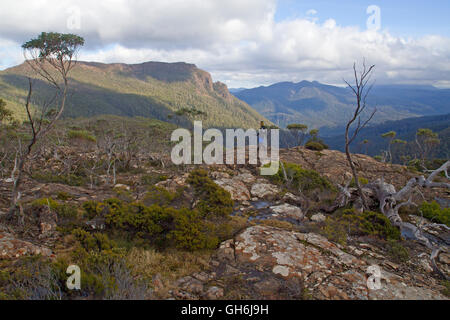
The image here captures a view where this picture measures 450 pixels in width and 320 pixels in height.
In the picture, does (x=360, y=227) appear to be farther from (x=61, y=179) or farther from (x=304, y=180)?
(x=61, y=179)

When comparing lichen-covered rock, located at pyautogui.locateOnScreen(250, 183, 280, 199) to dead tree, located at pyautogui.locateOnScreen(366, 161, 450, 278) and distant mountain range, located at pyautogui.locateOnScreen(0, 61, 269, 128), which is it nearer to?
dead tree, located at pyautogui.locateOnScreen(366, 161, 450, 278)

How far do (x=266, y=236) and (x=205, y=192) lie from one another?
156 inches

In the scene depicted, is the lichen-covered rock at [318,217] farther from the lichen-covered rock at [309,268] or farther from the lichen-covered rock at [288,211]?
the lichen-covered rock at [309,268]

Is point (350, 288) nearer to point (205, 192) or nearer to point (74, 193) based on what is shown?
point (205, 192)

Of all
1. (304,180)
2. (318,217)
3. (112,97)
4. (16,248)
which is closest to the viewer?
(16,248)

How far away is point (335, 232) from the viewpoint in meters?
7.27

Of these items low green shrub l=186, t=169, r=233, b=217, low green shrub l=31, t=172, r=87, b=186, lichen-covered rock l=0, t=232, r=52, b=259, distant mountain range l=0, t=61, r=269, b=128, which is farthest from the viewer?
distant mountain range l=0, t=61, r=269, b=128

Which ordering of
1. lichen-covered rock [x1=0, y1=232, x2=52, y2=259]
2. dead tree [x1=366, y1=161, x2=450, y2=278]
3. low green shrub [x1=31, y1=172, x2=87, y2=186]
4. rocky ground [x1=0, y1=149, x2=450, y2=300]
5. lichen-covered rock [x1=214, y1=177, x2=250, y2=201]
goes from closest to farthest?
rocky ground [x1=0, y1=149, x2=450, y2=300] < lichen-covered rock [x1=0, y1=232, x2=52, y2=259] < dead tree [x1=366, y1=161, x2=450, y2=278] < lichen-covered rock [x1=214, y1=177, x2=250, y2=201] < low green shrub [x1=31, y1=172, x2=87, y2=186]

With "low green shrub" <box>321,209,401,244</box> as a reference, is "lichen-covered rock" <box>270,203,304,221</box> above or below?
below

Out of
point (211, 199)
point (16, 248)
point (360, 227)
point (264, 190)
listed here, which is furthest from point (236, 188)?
point (16, 248)

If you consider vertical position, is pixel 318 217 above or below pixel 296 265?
below

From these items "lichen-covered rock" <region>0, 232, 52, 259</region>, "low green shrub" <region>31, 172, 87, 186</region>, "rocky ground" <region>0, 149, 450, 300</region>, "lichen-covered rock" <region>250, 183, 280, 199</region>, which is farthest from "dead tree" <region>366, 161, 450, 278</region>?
"low green shrub" <region>31, 172, 87, 186</region>

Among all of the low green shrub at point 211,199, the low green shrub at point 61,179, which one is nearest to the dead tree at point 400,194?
the low green shrub at point 211,199

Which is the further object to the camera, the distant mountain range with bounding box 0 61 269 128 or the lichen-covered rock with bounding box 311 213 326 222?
the distant mountain range with bounding box 0 61 269 128
